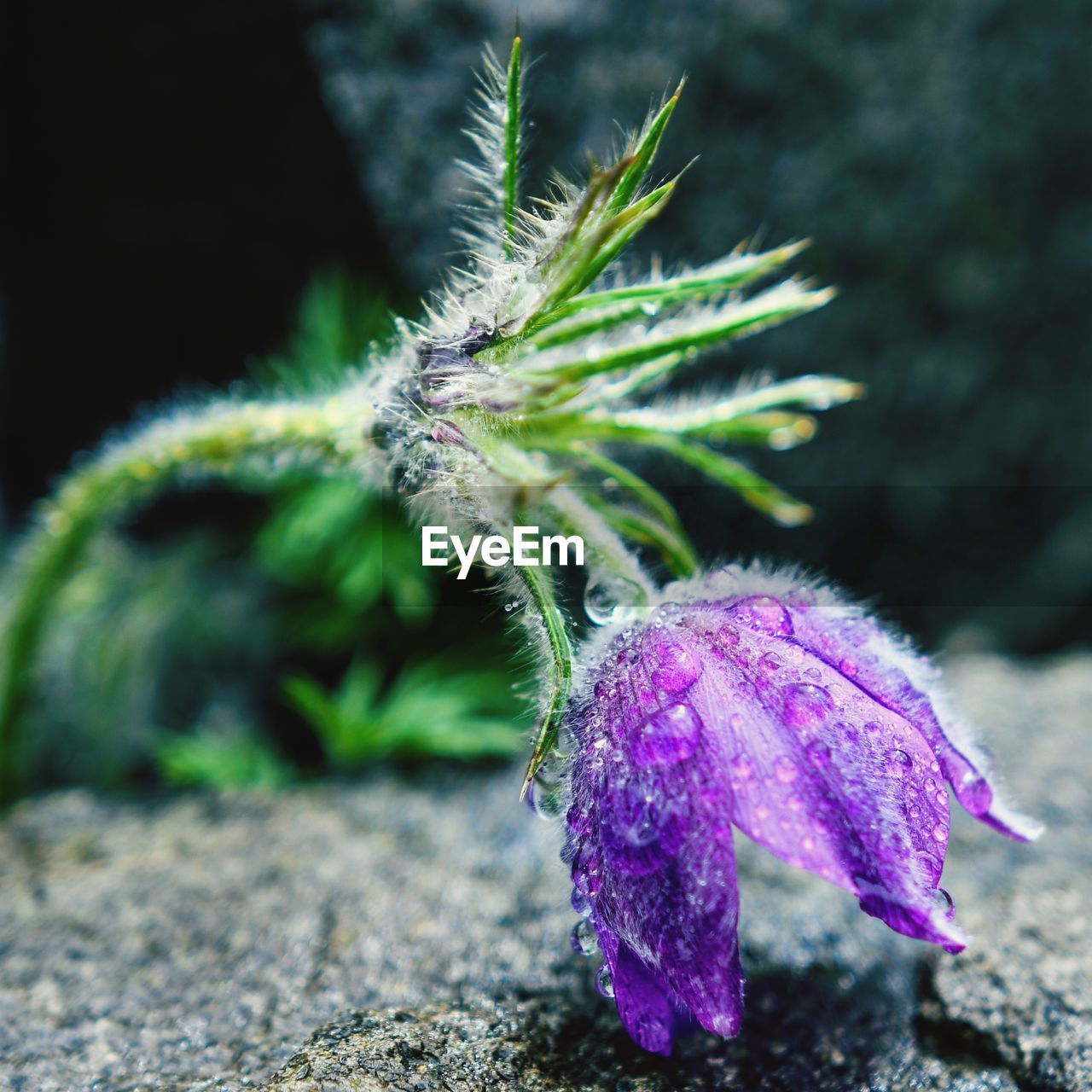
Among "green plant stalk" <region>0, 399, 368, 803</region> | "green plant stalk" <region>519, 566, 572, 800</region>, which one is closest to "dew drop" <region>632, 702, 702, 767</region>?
"green plant stalk" <region>519, 566, 572, 800</region>

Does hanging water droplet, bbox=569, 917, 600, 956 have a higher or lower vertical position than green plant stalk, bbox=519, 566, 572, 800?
lower

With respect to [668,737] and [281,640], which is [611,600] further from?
[281,640]

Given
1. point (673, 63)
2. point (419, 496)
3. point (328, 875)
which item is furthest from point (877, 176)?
point (328, 875)

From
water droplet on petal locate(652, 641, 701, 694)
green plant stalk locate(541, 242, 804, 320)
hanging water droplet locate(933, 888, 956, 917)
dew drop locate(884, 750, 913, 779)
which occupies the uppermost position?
green plant stalk locate(541, 242, 804, 320)

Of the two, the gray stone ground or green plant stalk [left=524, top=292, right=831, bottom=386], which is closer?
the gray stone ground

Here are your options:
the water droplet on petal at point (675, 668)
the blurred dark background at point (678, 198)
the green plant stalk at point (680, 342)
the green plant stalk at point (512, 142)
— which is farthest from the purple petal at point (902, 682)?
the blurred dark background at point (678, 198)

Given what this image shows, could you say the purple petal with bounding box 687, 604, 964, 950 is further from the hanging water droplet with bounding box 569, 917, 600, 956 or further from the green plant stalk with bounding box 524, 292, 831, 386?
the green plant stalk with bounding box 524, 292, 831, 386

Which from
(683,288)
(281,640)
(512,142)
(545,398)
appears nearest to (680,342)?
(683,288)
